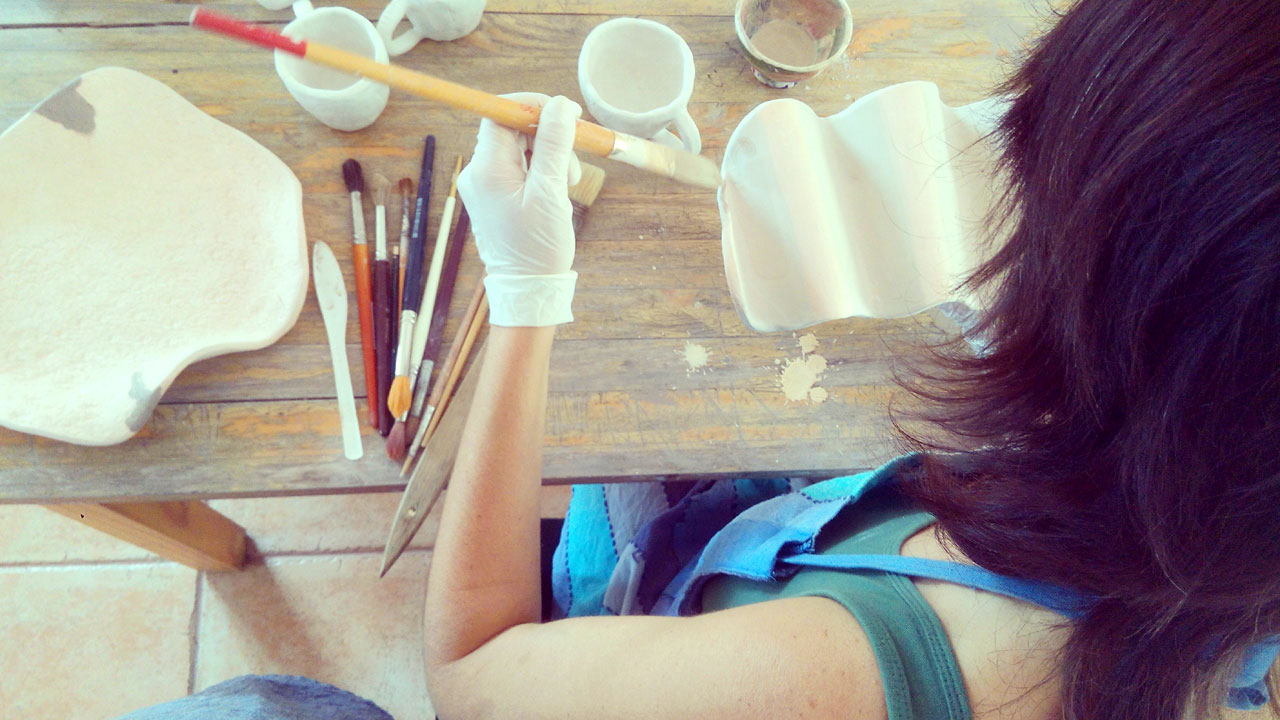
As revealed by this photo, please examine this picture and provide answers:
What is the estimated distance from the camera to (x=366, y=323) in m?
0.60

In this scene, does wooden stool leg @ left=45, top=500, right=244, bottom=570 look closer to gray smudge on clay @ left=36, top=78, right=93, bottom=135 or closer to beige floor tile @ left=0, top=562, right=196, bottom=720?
beige floor tile @ left=0, top=562, right=196, bottom=720

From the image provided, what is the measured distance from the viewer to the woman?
0.95 feet

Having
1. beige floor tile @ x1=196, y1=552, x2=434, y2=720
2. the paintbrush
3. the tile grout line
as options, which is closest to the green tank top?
the paintbrush

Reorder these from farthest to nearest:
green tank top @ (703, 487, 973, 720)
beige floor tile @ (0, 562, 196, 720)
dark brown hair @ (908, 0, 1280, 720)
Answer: beige floor tile @ (0, 562, 196, 720)
green tank top @ (703, 487, 973, 720)
dark brown hair @ (908, 0, 1280, 720)

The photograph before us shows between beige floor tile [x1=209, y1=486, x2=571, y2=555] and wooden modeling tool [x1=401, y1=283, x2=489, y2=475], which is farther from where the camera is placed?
beige floor tile [x1=209, y1=486, x2=571, y2=555]

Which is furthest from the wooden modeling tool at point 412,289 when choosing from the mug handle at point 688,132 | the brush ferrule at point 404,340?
the mug handle at point 688,132

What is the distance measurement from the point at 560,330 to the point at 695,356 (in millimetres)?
127

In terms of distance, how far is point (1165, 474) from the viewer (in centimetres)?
33

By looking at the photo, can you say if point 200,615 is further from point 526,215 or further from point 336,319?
point 526,215

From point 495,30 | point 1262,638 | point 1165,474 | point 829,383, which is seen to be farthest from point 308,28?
point 1262,638

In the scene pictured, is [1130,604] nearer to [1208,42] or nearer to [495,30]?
[1208,42]

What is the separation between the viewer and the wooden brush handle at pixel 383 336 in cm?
58

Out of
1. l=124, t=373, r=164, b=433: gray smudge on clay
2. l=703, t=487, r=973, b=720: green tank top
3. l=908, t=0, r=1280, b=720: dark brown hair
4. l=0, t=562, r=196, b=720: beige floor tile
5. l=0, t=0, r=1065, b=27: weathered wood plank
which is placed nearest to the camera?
l=908, t=0, r=1280, b=720: dark brown hair

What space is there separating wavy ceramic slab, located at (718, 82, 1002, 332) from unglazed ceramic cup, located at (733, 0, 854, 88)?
7cm
